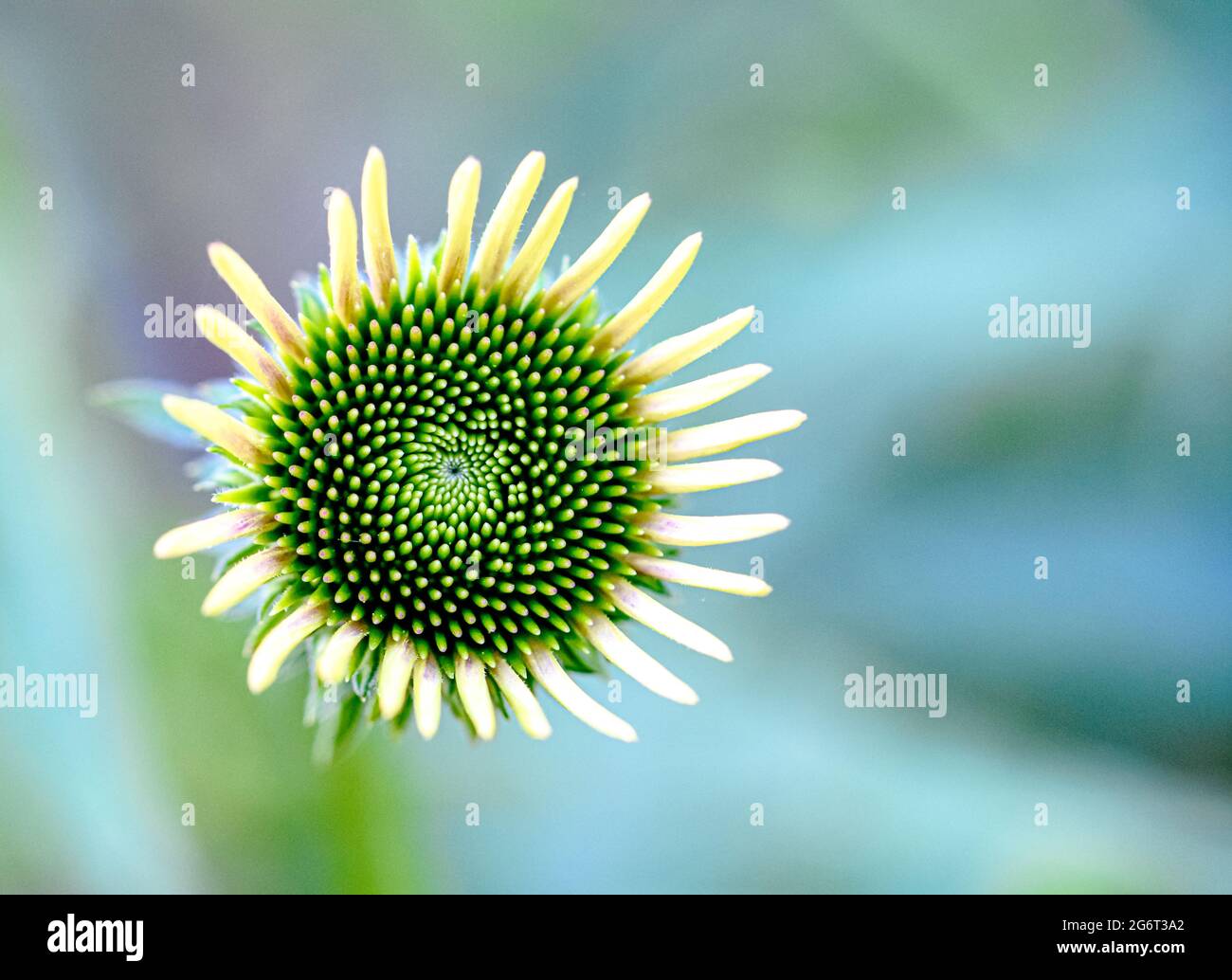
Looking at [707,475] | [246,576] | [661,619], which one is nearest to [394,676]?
[246,576]

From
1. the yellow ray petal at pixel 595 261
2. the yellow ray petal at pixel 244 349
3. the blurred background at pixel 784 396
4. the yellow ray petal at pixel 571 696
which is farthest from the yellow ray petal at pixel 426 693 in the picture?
the blurred background at pixel 784 396

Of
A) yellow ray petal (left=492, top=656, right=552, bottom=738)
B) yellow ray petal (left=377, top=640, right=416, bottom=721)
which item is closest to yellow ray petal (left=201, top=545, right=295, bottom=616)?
yellow ray petal (left=377, top=640, right=416, bottom=721)

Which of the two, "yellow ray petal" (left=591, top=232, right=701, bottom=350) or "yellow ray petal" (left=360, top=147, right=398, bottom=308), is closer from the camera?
"yellow ray petal" (left=360, top=147, right=398, bottom=308)

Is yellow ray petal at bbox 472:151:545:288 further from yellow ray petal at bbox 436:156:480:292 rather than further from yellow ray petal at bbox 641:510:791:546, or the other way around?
yellow ray petal at bbox 641:510:791:546

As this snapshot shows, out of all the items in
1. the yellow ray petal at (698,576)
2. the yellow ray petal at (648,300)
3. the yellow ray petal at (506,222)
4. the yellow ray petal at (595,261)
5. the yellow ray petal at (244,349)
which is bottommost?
the yellow ray petal at (698,576)

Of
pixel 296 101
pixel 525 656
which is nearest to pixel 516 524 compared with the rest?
pixel 525 656

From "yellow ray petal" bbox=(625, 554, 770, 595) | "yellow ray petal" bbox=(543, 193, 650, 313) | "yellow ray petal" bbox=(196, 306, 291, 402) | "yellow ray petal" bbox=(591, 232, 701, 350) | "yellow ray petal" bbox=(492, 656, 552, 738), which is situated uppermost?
"yellow ray petal" bbox=(543, 193, 650, 313)

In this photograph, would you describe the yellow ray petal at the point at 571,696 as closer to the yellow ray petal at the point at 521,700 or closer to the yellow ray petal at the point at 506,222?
the yellow ray petal at the point at 521,700

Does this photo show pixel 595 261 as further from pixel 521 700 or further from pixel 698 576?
pixel 521 700
